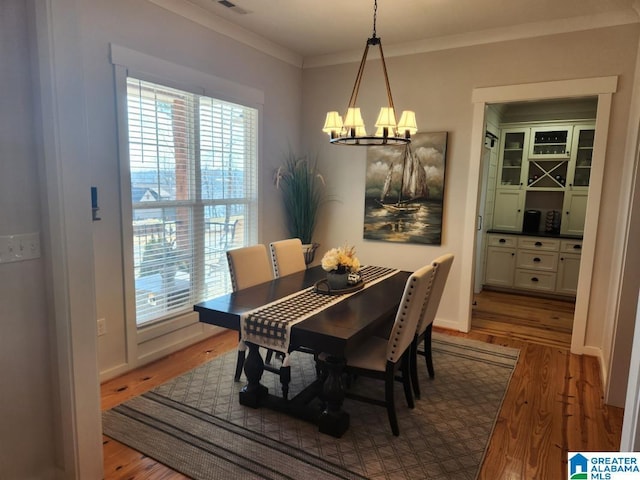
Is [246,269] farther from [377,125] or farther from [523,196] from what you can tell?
[523,196]

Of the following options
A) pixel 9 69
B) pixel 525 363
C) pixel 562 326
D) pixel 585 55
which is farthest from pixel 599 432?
pixel 9 69

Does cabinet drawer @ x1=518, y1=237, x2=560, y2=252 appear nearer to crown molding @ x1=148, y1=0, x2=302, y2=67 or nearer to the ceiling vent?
crown molding @ x1=148, y1=0, x2=302, y2=67

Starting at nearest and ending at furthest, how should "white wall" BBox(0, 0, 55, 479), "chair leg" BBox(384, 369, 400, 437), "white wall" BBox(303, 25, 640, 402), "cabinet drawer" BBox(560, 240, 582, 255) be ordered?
"white wall" BBox(0, 0, 55, 479) < "chair leg" BBox(384, 369, 400, 437) < "white wall" BBox(303, 25, 640, 402) < "cabinet drawer" BBox(560, 240, 582, 255)

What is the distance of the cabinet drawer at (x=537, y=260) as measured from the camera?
17.7 ft

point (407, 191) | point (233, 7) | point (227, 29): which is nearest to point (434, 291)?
point (407, 191)

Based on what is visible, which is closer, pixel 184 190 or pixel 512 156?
pixel 184 190

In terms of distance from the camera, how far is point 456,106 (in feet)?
12.9

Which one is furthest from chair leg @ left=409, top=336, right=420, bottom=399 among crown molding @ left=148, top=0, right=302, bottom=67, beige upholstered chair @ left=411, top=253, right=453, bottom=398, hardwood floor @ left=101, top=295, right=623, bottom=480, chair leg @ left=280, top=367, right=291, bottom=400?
crown molding @ left=148, top=0, right=302, bottom=67

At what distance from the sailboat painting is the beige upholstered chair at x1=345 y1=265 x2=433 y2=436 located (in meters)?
1.83

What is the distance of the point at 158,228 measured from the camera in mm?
3223

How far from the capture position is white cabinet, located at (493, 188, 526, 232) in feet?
19.0

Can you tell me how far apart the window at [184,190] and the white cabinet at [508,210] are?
3652 millimetres

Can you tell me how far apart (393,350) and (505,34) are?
3.01m

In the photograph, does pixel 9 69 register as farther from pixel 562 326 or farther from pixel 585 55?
pixel 562 326
